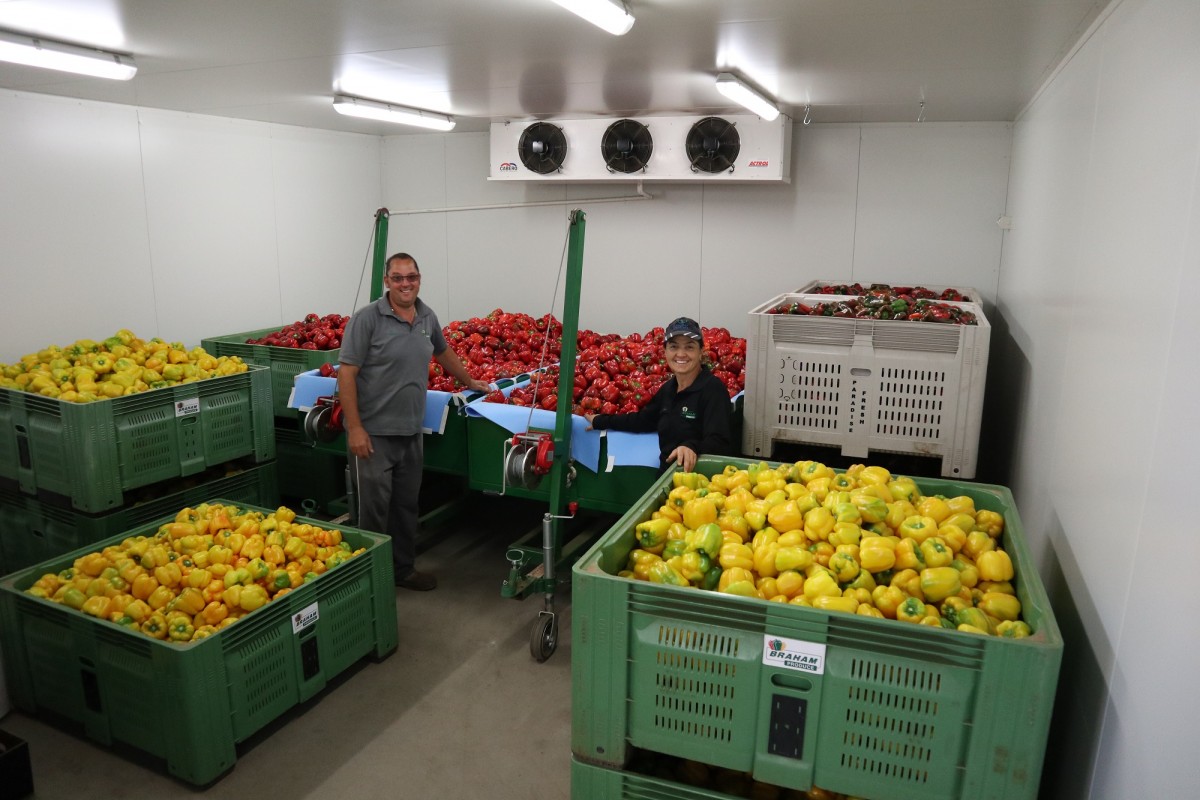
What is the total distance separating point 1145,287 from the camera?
1.87 metres

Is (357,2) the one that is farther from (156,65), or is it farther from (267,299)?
(267,299)

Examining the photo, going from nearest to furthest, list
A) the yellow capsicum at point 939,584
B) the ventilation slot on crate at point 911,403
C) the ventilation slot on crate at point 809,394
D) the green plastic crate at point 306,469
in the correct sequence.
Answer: the yellow capsicum at point 939,584, the ventilation slot on crate at point 911,403, the ventilation slot on crate at point 809,394, the green plastic crate at point 306,469

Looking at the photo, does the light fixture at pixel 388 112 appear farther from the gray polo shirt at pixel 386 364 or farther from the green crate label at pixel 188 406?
the green crate label at pixel 188 406

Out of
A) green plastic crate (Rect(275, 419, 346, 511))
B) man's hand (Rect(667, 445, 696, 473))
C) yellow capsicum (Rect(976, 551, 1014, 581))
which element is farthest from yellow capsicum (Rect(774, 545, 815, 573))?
green plastic crate (Rect(275, 419, 346, 511))

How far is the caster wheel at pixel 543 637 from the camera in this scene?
12.9 ft

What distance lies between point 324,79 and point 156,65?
0.85 meters

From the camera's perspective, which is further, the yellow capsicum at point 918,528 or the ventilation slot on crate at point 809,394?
the ventilation slot on crate at point 809,394

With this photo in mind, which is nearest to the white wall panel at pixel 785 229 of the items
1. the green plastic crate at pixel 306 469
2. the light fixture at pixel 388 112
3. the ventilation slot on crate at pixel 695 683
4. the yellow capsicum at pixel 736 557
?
the light fixture at pixel 388 112

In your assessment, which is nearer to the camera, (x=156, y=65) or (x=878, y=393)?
(x=878, y=393)

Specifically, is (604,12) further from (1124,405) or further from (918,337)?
(1124,405)

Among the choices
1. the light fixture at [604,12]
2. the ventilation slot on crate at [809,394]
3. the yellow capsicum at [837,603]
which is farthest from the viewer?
the ventilation slot on crate at [809,394]

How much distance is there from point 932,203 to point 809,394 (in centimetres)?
323

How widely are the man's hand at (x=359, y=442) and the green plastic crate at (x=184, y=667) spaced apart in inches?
26.9

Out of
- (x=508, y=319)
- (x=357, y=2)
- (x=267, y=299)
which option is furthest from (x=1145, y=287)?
(x=267, y=299)
